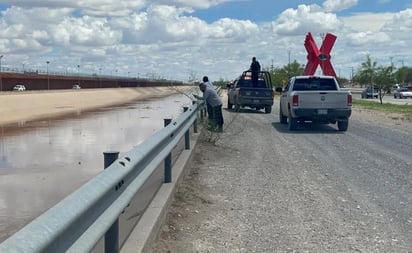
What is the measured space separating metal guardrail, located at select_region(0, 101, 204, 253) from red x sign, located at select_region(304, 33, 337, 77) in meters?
43.1

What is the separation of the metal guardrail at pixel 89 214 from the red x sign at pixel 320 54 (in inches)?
1697

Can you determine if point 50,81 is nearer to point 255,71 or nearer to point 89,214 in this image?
point 255,71

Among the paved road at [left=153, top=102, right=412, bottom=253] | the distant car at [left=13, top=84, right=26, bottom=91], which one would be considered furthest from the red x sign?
the distant car at [left=13, top=84, right=26, bottom=91]

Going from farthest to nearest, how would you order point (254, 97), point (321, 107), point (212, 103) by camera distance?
1. point (254, 97)
2. point (321, 107)
3. point (212, 103)

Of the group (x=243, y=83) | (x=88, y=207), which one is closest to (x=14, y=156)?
(x=88, y=207)

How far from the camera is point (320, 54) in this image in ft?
161

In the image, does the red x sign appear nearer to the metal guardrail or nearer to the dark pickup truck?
the dark pickup truck

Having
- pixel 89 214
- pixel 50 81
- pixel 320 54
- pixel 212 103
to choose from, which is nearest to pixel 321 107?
pixel 212 103

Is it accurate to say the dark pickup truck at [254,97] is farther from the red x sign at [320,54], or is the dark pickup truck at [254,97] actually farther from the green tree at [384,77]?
the green tree at [384,77]

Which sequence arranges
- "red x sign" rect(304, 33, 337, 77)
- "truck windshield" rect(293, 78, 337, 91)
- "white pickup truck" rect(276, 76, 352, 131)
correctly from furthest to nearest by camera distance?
"red x sign" rect(304, 33, 337, 77) < "truck windshield" rect(293, 78, 337, 91) < "white pickup truck" rect(276, 76, 352, 131)

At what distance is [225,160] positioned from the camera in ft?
41.2

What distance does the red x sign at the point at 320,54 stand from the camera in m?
48.4

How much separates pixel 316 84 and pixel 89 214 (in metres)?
18.1

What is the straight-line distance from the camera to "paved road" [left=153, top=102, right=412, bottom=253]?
636 centimetres
